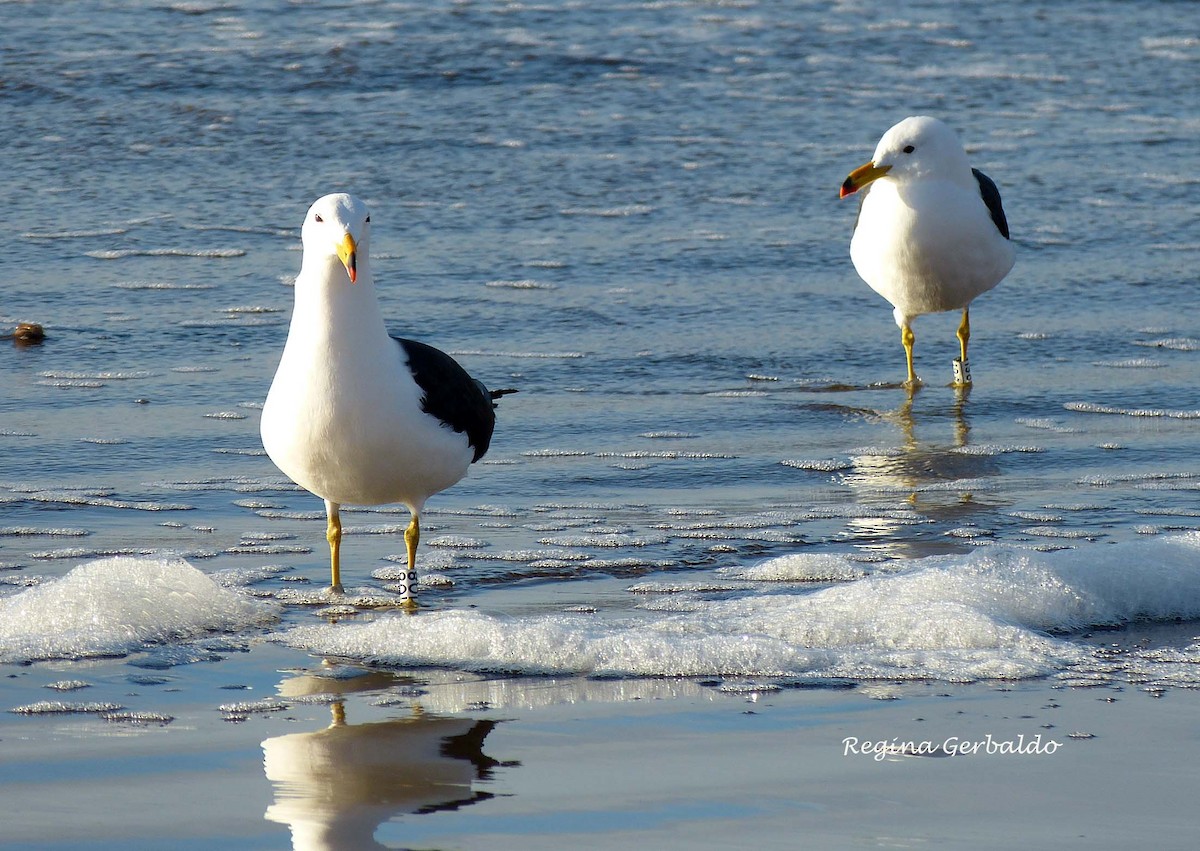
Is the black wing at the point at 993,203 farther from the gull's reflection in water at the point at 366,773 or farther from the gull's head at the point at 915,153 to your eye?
the gull's reflection in water at the point at 366,773

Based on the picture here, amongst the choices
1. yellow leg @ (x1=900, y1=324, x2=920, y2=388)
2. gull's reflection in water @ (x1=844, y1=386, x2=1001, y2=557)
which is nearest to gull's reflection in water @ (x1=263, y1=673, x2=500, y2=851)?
gull's reflection in water @ (x1=844, y1=386, x2=1001, y2=557)

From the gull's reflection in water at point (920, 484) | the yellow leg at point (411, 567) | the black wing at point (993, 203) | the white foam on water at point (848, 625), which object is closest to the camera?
the white foam on water at point (848, 625)

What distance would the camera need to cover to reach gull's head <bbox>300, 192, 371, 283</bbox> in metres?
4.95

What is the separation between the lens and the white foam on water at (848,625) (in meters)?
4.55

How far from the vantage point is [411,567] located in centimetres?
542

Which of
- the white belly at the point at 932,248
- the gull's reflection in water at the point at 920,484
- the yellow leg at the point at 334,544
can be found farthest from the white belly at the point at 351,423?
the white belly at the point at 932,248

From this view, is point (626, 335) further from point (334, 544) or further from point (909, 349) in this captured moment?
point (334, 544)

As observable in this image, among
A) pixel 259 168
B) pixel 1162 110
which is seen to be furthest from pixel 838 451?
pixel 1162 110

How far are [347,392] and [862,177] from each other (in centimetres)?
418

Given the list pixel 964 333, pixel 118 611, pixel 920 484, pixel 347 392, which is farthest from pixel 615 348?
pixel 118 611

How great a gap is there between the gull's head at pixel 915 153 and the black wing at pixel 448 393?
361 cm

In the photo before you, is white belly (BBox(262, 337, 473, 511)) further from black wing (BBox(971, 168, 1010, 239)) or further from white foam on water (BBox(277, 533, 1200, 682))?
black wing (BBox(971, 168, 1010, 239))

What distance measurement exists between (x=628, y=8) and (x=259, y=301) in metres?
7.92

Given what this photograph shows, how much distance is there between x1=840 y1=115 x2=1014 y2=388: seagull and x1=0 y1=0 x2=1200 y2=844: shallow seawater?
0.40 meters
